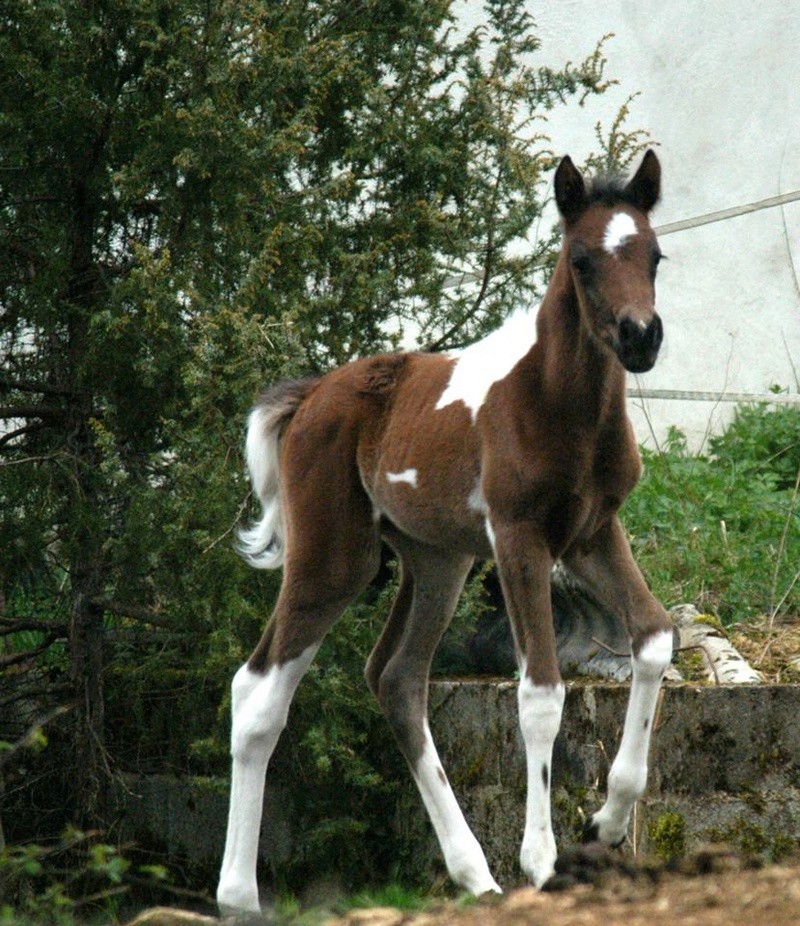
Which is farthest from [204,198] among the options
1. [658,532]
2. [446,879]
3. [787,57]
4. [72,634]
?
[787,57]

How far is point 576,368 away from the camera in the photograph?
4766mm

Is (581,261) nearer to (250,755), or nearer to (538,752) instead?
Answer: (538,752)

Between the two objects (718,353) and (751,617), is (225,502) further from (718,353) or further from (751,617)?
(718,353)

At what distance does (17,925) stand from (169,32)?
14.2ft

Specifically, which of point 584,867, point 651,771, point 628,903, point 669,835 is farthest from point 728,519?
point 628,903

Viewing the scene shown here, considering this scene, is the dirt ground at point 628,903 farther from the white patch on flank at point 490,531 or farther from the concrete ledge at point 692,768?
the concrete ledge at point 692,768

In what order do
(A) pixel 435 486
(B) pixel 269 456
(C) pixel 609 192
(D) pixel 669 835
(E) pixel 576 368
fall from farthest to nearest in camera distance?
(B) pixel 269 456
(D) pixel 669 835
(A) pixel 435 486
(C) pixel 609 192
(E) pixel 576 368

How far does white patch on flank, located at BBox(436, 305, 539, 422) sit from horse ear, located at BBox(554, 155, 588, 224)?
15.8 inches

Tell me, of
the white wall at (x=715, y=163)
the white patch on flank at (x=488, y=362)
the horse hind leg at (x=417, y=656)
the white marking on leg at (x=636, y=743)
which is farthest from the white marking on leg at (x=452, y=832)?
the white wall at (x=715, y=163)

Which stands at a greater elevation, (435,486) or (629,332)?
(629,332)

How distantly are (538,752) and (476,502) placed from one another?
0.82 m

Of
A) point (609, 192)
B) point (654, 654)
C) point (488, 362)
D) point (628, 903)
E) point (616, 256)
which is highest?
point (609, 192)

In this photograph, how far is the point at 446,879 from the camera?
5883 mm

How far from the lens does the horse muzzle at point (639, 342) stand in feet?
14.5
